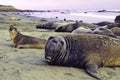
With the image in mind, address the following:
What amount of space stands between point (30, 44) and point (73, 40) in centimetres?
246

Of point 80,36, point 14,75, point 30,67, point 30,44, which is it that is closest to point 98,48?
point 80,36

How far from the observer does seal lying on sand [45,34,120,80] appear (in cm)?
592

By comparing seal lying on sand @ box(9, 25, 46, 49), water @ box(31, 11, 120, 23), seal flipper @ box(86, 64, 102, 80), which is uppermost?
seal lying on sand @ box(9, 25, 46, 49)

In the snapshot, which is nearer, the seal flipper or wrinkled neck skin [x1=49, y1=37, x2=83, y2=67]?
the seal flipper

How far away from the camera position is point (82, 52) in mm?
6031

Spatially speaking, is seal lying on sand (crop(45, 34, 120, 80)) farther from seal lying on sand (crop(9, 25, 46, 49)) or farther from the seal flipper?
seal lying on sand (crop(9, 25, 46, 49))

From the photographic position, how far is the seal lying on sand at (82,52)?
592 centimetres

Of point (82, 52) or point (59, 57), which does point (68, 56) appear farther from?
point (82, 52)

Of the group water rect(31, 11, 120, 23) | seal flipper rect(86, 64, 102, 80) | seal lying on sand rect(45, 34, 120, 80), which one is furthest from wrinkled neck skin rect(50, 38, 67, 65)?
water rect(31, 11, 120, 23)

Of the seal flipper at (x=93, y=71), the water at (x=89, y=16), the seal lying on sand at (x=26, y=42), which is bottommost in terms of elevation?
the water at (x=89, y=16)

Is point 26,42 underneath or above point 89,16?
above

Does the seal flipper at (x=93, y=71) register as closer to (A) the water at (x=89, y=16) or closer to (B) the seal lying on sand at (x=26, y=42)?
(B) the seal lying on sand at (x=26, y=42)

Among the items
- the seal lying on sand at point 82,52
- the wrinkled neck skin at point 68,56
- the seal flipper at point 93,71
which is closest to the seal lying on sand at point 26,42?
the seal lying on sand at point 82,52

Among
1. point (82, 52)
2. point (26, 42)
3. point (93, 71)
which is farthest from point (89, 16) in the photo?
point (93, 71)
